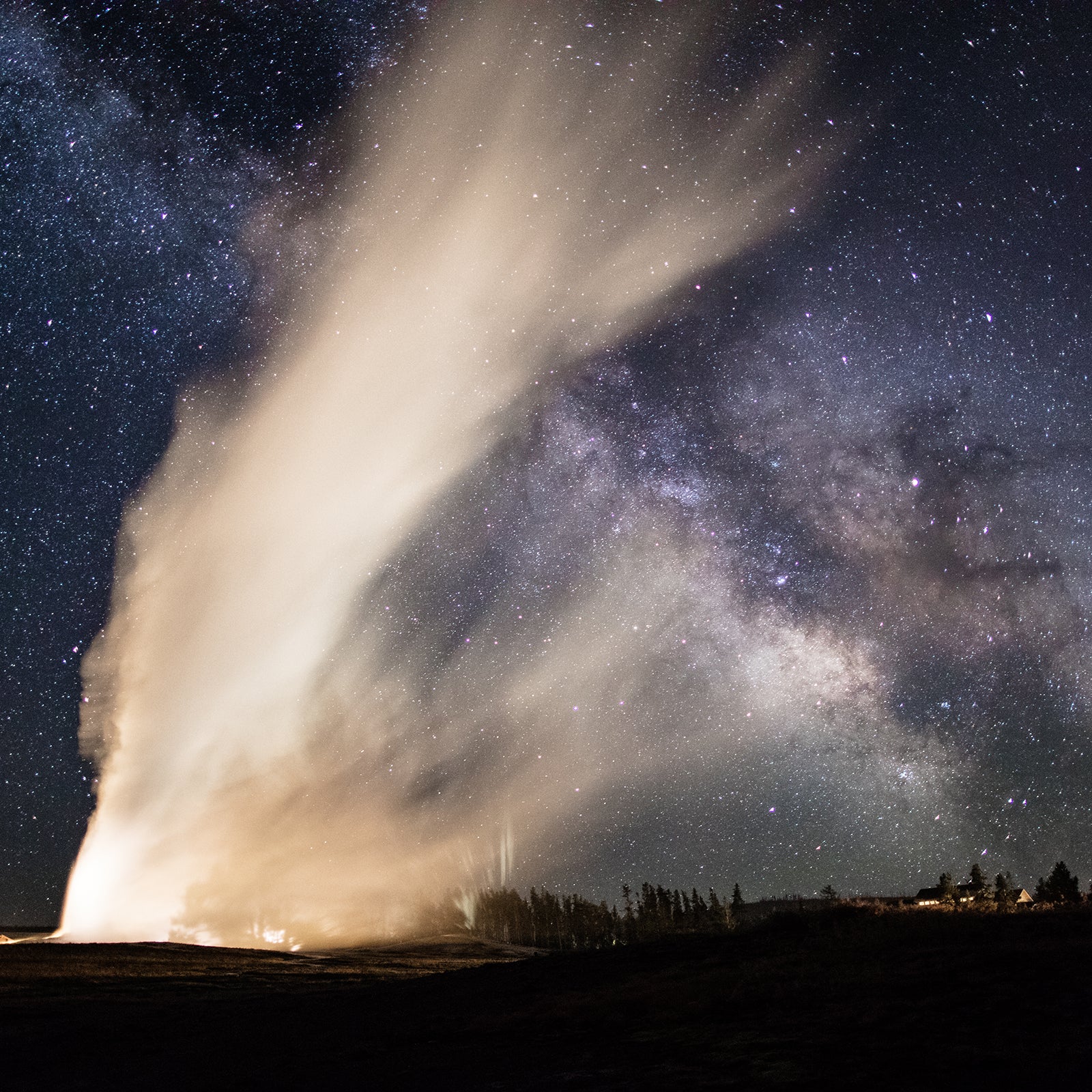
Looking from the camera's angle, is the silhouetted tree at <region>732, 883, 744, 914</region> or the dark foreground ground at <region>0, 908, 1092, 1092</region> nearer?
the dark foreground ground at <region>0, 908, 1092, 1092</region>

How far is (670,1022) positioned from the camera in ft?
60.8

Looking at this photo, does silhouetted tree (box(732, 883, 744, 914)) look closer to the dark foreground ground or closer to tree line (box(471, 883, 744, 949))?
tree line (box(471, 883, 744, 949))

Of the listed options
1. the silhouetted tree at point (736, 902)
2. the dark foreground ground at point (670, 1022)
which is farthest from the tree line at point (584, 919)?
the dark foreground ground at point (670, 1022)

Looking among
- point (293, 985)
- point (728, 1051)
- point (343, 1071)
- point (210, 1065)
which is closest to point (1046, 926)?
point (728, 1051)

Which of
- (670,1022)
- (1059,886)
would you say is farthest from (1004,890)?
(670,1022)

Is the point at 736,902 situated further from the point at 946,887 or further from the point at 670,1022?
the point at 670,1022

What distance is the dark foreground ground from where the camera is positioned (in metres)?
12.9

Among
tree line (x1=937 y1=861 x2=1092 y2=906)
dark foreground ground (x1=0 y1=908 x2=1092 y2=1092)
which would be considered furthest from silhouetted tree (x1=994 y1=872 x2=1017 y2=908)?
dark foreground ground (x1=0 y1=908 x2=1092 y2=1092)

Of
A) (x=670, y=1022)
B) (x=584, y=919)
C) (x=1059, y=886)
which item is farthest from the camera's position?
(x=584, y=919)

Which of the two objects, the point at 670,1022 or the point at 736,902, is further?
the point at 736,902

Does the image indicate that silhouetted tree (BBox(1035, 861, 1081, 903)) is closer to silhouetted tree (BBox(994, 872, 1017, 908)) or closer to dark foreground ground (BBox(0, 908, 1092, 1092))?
silhouetted tree (BBox(994, 872, 1017, 908))

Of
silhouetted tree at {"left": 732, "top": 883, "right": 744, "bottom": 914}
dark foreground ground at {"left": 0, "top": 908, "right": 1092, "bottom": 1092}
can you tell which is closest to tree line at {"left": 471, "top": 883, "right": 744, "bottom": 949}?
silhouetted tree at {"left": 732, "top": 883, "right": 744, "bottom": 914}

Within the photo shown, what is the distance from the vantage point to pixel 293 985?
4484 cm

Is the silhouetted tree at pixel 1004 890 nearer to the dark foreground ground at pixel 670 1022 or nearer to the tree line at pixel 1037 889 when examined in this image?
the tree line at pixel 1037 889
